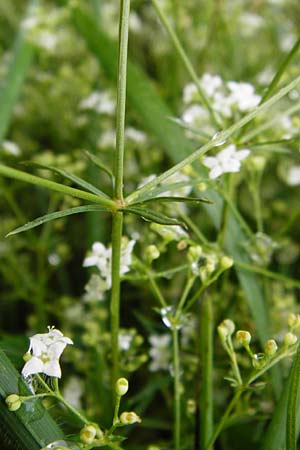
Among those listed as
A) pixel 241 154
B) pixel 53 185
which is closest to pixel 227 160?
pixel 241 154

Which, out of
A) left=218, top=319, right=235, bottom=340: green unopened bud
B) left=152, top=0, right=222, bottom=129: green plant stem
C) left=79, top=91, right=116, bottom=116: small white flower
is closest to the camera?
left=218, top=319, right=235, bottom=340: green unopened bud

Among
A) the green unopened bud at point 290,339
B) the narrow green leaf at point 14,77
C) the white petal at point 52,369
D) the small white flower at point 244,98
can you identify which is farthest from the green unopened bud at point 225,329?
the narrow green leaf at point 14,77

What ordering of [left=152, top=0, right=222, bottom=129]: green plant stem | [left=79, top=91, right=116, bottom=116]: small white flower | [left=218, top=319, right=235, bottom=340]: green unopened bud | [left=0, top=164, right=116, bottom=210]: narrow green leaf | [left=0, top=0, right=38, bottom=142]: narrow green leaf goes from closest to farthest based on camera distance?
[left=0, top=164, right=116, bottom=210]: narrow green leaf
[left=218, top=319, right=235, bottom=340]: green unopened bud
[left=152, top=0, right=222, bottom=129]: green plant stem
[left=0, top=0, right=38, bottom=142]: narrow green leaf
[left=79, top=91, right=116, bottom=116]: small white flower

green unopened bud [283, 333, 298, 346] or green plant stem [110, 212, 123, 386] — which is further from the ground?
green plant stem [110, 212, 123, 386]

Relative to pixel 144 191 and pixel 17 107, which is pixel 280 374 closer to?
pixel 144 191

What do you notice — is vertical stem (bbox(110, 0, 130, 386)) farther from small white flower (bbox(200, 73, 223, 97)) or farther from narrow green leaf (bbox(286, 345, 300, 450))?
small white flower (bbox(200, 73, 223, 97))


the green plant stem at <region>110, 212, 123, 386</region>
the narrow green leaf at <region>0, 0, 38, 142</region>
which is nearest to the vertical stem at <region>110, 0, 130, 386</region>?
the green plant stem at <region>110, 212, 123, 386</region>

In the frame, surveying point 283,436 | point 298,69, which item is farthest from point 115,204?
point 298,69

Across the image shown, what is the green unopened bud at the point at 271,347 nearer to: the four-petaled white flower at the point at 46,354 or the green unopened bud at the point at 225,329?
the green unopened bud at the point at 225,329
